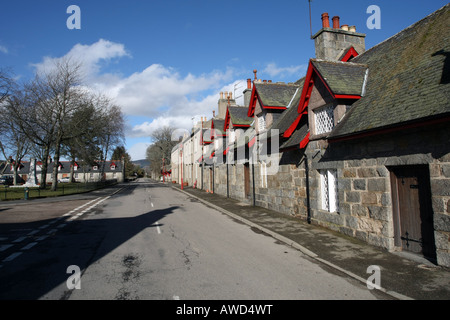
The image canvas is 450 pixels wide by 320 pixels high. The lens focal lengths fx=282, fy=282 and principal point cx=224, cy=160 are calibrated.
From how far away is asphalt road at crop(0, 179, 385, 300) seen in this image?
187 inches

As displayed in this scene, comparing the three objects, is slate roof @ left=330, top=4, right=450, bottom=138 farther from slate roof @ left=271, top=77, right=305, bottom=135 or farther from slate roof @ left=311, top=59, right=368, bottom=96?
slate roof @ left=271, top=77, right=305, bottom=135

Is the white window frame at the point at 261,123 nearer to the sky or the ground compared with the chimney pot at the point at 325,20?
nearer to the ground

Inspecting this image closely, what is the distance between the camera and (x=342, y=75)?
951 cm

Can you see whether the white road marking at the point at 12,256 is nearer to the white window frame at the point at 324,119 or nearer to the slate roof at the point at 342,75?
the white window frame at the point at 324,119

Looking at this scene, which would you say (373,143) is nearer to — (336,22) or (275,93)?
(336,22)

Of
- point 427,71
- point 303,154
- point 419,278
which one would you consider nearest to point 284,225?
point 303,154

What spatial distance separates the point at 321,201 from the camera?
9938mm

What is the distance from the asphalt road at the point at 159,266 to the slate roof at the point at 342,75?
5266 mm

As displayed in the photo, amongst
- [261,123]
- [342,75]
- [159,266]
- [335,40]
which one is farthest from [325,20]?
[159,266]

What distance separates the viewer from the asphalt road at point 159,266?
474 centimetres

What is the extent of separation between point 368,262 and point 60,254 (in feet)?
24.2

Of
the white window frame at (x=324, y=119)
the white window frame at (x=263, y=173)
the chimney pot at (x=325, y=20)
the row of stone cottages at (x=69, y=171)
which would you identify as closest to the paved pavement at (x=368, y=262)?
the white window frame at (x=324, y=119)
